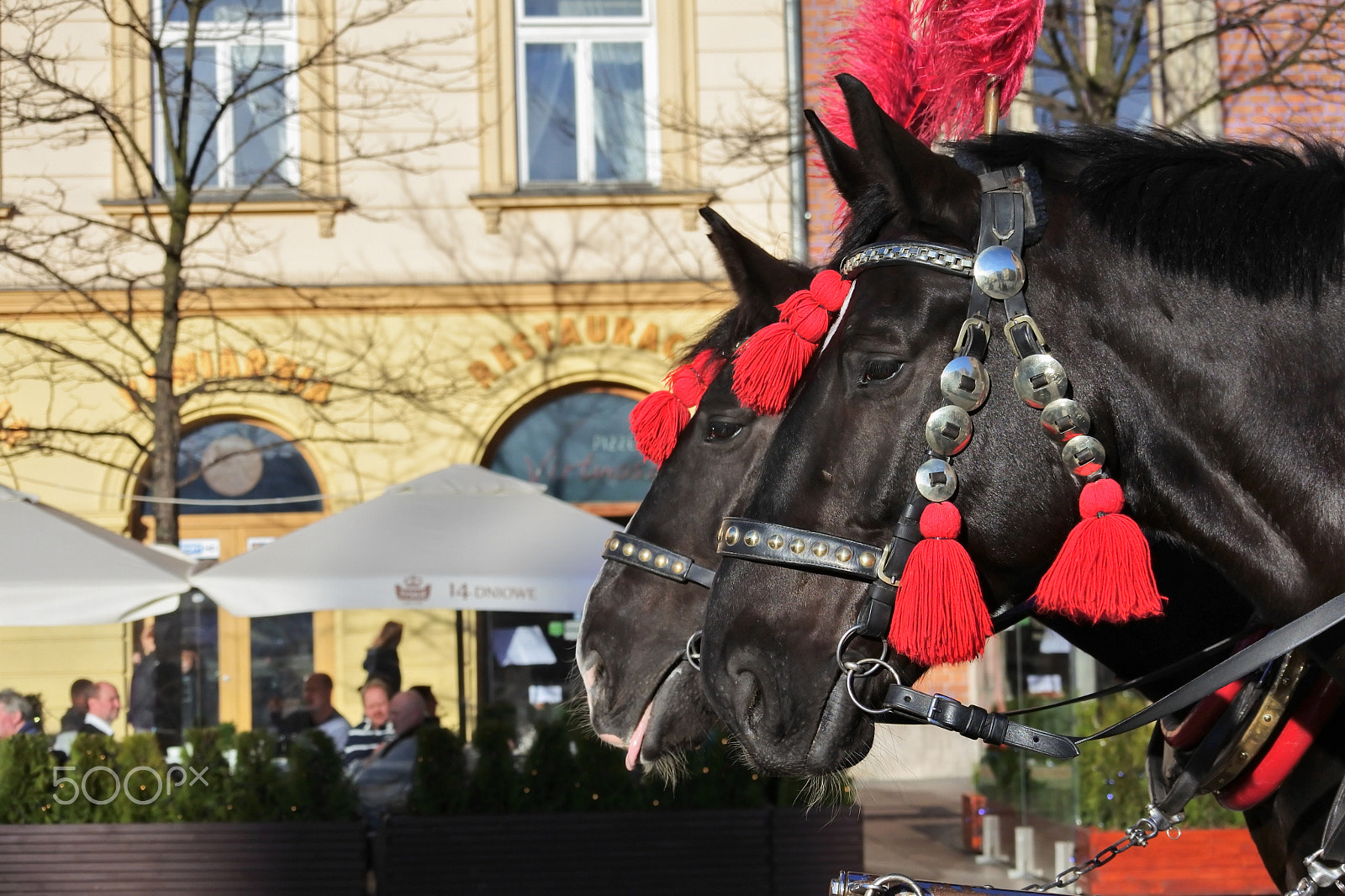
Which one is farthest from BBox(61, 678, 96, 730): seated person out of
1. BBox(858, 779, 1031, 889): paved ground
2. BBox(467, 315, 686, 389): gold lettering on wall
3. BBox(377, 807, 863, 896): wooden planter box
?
BBox(858, 779, 1031, 889): paved ground

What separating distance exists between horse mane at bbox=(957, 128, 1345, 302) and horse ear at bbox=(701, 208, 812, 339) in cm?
186

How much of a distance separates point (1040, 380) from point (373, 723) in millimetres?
7483

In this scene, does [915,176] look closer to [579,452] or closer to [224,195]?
[579,452]

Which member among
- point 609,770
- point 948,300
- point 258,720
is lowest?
point 258,720

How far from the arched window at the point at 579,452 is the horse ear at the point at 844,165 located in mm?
10290

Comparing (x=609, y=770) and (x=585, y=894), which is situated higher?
(x=609, y=770)

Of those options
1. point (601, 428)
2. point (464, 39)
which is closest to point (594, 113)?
point (464, 39)

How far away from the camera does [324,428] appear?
12.3 m

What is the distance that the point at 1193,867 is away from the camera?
768cm

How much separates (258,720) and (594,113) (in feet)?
19.6

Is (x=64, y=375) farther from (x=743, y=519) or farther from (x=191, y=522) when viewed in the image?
(x=743, y=519)

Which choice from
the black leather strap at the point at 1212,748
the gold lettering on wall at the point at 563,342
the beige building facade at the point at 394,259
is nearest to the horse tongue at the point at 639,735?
the black leather strap at the point at 1212,748

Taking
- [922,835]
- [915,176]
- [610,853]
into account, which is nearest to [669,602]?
[915,176]

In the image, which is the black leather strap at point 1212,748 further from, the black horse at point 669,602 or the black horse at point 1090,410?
the black horse at point 669,602
